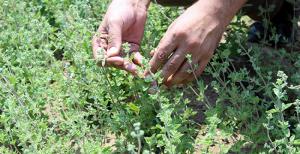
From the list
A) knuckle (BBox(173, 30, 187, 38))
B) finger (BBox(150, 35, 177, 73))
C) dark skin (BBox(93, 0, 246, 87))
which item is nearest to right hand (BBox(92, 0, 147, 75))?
dark skin (BBox(93, 0, 246, 87))

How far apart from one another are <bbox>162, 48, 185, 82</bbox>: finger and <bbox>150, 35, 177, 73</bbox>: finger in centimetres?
2

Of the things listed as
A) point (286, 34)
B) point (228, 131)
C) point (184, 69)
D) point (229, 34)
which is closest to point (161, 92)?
point (184, 69)

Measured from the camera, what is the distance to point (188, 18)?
6.77 ft

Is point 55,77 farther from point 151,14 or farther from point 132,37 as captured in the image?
point 151,14

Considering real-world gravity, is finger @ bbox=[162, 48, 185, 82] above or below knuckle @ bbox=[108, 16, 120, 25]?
below

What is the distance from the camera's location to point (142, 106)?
2352mm

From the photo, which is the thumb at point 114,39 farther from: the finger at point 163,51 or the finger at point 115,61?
the finger at point 163,51

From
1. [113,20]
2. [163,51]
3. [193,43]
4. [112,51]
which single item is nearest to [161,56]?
[163,51]

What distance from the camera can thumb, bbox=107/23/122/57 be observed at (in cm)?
225

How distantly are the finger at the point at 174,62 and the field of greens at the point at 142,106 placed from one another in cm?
6

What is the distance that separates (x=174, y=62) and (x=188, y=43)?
0.09 meters

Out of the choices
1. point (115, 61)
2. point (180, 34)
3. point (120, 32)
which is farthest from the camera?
point (120, 32)

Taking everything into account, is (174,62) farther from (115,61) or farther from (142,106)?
(142,106)

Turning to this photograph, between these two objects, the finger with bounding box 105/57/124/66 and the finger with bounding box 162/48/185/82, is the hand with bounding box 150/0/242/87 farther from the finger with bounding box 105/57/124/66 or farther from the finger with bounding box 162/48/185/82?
the finger with bounding box 105/57/124/66
